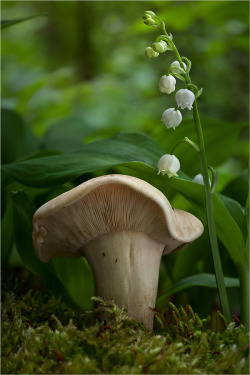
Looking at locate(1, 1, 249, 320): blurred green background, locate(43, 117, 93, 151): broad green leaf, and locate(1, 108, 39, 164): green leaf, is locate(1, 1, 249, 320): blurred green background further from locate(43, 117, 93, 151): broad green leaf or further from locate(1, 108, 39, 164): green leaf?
locate(1, 108, 39, 164): green leaf

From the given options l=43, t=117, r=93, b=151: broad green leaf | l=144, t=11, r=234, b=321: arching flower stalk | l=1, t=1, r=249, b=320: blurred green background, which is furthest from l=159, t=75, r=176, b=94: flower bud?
l=1, t=1, r=249, b=320: blurred green background

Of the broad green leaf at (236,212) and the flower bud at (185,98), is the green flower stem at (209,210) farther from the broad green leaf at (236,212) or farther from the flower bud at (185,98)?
the broad green leaf at (236,212)

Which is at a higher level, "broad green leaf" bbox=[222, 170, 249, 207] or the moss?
the moss

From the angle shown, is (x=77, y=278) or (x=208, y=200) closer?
(x=208, y=200)

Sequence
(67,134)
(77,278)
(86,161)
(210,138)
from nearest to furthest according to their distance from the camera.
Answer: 1. (86,161)
2. (77,278)
3. (210,138)
4. (67,134)

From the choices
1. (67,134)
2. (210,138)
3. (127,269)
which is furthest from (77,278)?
(67,134)

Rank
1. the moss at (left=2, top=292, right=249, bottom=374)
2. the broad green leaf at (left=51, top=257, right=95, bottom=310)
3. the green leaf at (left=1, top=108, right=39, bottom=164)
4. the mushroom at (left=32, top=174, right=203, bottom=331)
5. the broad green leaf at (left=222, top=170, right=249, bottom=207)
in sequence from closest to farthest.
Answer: the moss at (left=2, top=292, right=249, bottom=374)
the mushroom at (left=32, top=174, right=203, bottom=331)
the broad green leaf at (left=51, top=257, right=95, bottom=310)
the broad green leaf at (left=222, top=170, right=249, bottom=207)
the green leaf at (left=1, top=108, right=39, bottom=164)

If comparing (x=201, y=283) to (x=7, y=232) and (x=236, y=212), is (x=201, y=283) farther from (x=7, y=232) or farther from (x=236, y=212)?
(x=7, y=232)

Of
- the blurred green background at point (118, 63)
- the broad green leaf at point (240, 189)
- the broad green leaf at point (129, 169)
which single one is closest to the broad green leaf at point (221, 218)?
the broad green leaf at point (129, 169)
